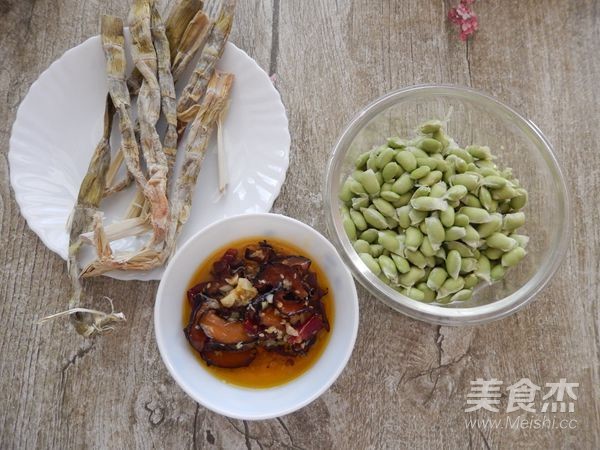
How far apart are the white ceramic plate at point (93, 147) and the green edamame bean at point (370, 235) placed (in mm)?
205

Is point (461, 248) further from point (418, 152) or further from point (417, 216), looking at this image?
point (418, 152)

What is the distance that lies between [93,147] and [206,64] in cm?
31

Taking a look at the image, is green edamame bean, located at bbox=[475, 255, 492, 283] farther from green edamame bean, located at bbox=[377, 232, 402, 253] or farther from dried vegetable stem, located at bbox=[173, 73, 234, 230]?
dried vegetable stem, located at bbox=[173, 73, 234, 230]

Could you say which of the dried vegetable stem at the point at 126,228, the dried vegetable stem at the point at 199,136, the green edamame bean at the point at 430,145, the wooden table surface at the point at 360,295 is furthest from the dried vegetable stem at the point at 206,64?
the green edamame bean at the point at 430,145

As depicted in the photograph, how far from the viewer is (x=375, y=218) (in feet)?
3.83

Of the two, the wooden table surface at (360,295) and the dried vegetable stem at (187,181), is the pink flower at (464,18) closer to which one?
the wooden table surface at (360,295)

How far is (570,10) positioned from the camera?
140cm

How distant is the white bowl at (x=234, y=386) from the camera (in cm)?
108

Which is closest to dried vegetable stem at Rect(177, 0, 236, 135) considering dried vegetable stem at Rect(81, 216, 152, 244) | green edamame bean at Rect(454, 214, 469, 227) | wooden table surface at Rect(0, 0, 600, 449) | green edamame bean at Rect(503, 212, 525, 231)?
wooden table surface at Rect(0, 0, 600, 449)

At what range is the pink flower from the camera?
137 centimetres

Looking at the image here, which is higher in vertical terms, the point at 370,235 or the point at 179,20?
the point at 179,20

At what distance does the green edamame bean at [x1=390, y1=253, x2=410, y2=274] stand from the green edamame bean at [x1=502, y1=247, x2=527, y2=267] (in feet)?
0.65

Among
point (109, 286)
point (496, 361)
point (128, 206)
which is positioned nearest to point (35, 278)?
point (109, 286)

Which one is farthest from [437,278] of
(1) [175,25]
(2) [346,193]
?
(1) [175,25]
